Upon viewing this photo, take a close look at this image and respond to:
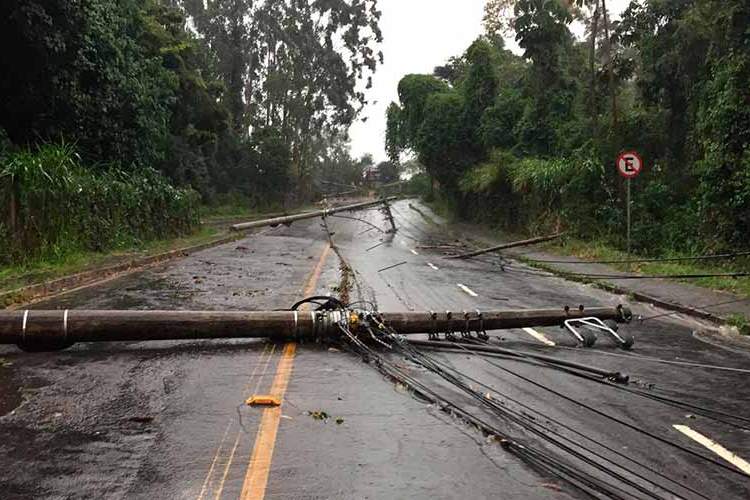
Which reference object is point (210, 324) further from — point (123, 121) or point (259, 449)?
point (123, 121)

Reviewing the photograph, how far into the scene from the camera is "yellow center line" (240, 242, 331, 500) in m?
3.97

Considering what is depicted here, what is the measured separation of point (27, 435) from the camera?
4699 mm

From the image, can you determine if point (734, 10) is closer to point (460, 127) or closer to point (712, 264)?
point (712, 264)

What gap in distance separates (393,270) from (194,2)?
165ft

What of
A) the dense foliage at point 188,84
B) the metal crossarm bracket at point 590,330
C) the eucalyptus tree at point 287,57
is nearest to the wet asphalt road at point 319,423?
the metal crossarm bracket at point 590,330

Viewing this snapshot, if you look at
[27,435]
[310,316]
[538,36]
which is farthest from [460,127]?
[27,435]

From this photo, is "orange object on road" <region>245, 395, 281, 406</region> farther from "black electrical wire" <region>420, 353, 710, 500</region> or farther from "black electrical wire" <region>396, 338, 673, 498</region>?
"black electrical wire" <region>420, 353, 710, 500</region>

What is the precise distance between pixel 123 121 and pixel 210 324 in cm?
1833

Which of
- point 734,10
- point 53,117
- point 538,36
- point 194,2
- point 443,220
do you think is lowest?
point 443,220

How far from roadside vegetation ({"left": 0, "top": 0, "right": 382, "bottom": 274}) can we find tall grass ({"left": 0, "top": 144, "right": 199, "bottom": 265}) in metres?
0.04


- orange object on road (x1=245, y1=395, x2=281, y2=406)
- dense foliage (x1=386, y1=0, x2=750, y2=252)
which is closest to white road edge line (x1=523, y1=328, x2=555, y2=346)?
orange object on road (x1=245, y1=395, x2=281, y2=406)

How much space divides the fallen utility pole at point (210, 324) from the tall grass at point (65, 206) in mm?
8074

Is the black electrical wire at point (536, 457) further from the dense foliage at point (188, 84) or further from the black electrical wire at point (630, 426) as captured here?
the dense foliage at point (188, 84)

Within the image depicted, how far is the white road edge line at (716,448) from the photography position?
4648mm
